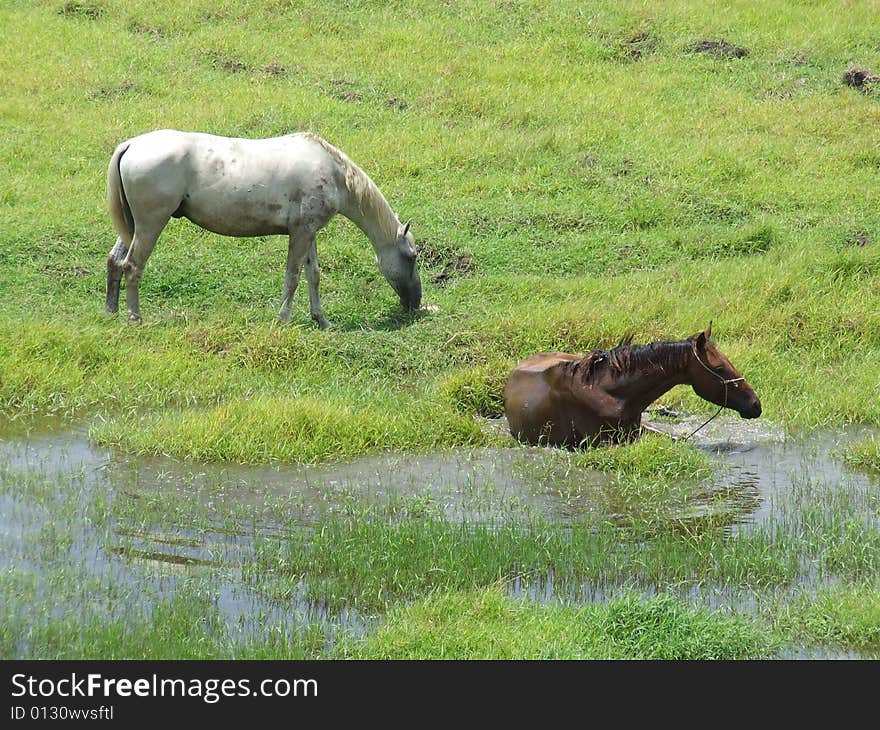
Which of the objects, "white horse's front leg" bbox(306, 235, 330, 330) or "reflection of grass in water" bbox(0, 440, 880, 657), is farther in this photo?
"white horse's front leg" bbox(306, 235, 330, 330)

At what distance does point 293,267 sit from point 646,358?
418 centimetres

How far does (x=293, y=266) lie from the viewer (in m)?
12.7

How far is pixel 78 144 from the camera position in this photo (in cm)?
1712

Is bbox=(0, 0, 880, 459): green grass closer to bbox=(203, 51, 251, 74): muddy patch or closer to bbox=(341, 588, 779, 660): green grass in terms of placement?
bbox=(203, 51, 251, 74): muddy patch

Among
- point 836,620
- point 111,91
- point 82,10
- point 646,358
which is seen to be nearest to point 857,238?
point 646,358

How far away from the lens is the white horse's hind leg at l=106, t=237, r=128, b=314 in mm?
12508

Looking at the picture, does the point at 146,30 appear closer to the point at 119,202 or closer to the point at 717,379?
the point at 119,202

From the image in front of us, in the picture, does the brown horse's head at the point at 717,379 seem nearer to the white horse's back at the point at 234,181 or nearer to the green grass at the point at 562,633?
the green grass at the point at 562,633

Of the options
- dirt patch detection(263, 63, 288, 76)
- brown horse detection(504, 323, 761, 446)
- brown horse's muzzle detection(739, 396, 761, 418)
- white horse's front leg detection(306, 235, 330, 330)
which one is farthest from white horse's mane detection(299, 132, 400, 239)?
dirt patch detection(263, 63, 288, 76)

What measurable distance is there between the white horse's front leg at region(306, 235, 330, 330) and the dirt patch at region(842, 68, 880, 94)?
33.1 feet

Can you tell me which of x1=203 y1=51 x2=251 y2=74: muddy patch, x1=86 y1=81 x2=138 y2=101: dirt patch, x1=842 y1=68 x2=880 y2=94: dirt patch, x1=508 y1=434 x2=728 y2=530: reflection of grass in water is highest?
x1=842 y1=68 x2=880 y2=94: dirt patch

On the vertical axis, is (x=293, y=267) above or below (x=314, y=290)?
above

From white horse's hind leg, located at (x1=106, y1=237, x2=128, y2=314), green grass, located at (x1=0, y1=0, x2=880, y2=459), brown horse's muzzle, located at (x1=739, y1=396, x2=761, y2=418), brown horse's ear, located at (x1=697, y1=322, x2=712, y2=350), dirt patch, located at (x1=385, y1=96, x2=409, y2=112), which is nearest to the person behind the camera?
brown horse's ear, located at (x1=697, y1=322, x2=712, y2=350)

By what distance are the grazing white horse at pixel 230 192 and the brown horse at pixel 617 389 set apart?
3.37m
